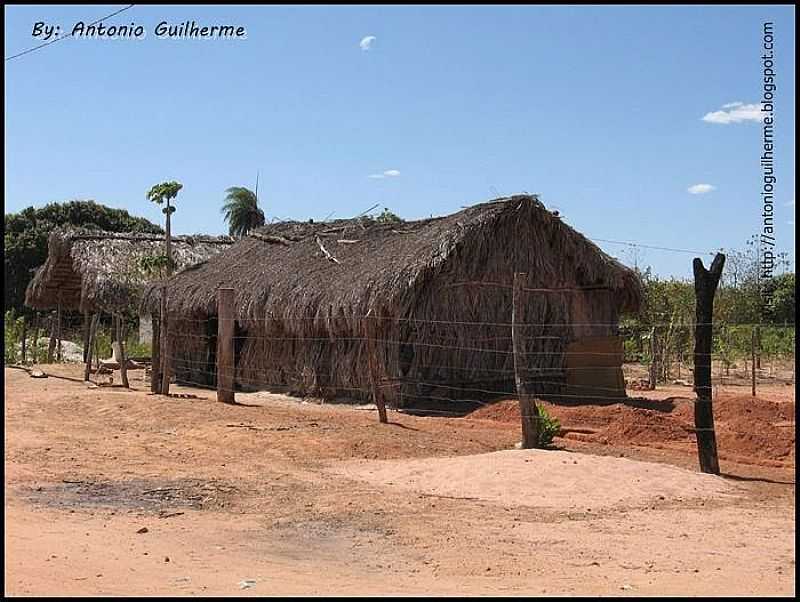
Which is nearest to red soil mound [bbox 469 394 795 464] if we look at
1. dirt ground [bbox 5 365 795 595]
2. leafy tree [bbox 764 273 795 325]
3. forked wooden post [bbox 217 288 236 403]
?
dirt ground [bbox 5 365 795 595]

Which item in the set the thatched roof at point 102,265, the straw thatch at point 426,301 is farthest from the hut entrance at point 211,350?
the thatched roof at point 102,265

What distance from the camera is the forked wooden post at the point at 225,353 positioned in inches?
674

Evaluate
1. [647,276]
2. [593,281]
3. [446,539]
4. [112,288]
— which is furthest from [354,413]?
[647,276]

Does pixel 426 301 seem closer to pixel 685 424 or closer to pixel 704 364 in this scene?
pixel 685 424

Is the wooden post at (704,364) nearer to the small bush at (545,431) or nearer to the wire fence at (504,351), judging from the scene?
the small bush at (545,431)

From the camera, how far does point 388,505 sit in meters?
8.67

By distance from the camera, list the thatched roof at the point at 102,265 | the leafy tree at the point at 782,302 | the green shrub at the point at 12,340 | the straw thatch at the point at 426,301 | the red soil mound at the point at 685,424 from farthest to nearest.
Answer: the leafy tree at the point at 782,302, the green shrub at the point at 12,340, the thatched roof at the point at 102,265, the straw thatch at the point at 426,301, the red soil mound at the point at 685,424

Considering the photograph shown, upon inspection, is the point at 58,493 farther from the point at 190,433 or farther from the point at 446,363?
the point at 446,363

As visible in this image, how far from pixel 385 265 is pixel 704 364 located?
8.27 m

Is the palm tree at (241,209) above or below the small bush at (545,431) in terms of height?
above

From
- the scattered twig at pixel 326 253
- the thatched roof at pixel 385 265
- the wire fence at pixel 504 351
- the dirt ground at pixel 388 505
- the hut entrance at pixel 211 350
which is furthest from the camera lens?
the hut entrance at pixel 211 350

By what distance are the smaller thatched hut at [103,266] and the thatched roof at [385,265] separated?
3086 millimetres

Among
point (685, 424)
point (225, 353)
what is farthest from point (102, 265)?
point (685, 424)

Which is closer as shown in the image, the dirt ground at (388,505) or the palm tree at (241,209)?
the dirt ground at (388,505)
